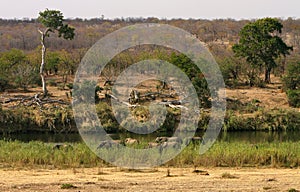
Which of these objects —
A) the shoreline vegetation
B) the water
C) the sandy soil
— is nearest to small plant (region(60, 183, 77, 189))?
the sandy soil

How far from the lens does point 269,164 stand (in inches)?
607

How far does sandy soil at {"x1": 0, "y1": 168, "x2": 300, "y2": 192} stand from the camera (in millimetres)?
11531

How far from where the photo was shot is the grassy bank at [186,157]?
14.9 meters

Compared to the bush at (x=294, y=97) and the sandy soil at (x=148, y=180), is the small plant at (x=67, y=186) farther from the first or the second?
the bush at (x=294, y=97)

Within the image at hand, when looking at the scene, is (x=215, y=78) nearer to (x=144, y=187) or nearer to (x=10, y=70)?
(x=10, y=70)

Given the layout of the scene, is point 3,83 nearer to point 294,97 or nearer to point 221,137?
point 221,137

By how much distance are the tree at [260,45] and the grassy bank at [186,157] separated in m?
20.3

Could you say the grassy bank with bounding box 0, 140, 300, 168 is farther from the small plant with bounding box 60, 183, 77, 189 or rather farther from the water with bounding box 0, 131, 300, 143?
the water with bounding box 0, 131, 300, 143

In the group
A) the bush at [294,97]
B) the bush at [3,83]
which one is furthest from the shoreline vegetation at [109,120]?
the bush at [3,83]

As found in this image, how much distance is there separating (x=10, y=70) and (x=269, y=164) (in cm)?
2320

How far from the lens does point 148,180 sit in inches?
495

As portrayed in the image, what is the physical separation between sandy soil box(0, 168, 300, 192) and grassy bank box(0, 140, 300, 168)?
552mm

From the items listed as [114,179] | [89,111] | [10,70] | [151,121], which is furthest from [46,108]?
[114,179]

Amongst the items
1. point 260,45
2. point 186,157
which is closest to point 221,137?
point 186,157
